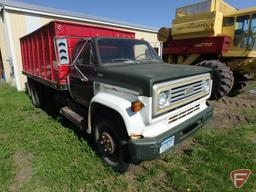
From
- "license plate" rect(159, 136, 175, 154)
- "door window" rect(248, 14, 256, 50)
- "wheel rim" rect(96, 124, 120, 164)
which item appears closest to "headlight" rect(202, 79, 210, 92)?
"license plate" rect(159, 136, 175, 154)

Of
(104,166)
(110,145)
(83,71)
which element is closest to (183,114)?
(110,145)

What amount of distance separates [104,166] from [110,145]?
0.46 meters

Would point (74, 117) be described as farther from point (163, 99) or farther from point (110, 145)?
point (163, 99)

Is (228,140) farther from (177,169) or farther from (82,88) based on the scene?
(82,88)

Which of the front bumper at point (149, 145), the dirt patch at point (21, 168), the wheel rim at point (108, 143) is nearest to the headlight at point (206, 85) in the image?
the front bumper at point (149, 145)

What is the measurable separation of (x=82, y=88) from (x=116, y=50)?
102cm

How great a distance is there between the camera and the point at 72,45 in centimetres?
437

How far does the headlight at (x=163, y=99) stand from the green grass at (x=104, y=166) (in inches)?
48.3

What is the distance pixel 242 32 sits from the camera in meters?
7.07

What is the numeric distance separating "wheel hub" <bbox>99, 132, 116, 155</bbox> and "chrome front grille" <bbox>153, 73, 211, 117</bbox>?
0.95m

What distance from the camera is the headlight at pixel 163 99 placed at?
244 cm

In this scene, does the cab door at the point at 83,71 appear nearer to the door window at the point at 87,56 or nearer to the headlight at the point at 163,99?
the door window at the point at 87,56

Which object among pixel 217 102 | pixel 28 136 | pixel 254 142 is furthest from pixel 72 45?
pixel 217 102

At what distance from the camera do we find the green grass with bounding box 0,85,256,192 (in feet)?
9.05
